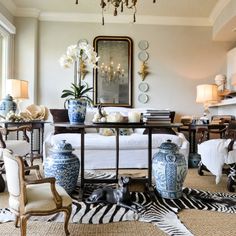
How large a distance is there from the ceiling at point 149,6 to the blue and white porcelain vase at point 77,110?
9.48 feet

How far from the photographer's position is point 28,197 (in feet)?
6.42

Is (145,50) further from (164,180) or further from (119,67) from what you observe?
(164,180)

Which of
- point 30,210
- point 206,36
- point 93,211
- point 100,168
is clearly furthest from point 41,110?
point 206,36

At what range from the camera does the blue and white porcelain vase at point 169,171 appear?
9.15 ft

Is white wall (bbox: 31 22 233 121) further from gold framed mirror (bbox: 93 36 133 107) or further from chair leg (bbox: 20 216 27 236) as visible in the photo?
chair leg (bbox: 20 216 27 236)

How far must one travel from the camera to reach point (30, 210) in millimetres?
1874

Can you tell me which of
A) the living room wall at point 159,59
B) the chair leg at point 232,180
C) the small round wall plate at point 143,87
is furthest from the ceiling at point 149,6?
the chair leg at point 232,180

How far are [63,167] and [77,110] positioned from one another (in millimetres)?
609

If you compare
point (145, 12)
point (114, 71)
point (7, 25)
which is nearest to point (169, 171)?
point (114, 71)

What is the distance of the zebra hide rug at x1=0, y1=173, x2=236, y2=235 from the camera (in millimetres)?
2312

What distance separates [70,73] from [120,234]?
406 cm

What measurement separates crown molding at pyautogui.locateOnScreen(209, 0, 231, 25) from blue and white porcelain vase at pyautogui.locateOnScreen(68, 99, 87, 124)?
3.47m

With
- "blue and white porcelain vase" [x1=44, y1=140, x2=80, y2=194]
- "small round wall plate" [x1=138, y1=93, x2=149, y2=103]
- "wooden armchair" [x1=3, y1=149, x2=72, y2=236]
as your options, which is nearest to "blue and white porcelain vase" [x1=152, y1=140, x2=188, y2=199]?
"blue and white porcelain vase" [x1=44, y1=140, x2=80, y2=194]

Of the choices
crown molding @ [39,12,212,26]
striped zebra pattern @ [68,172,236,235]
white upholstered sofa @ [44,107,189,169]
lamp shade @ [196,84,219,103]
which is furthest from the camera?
crown molding @ [39,12,212,26]
